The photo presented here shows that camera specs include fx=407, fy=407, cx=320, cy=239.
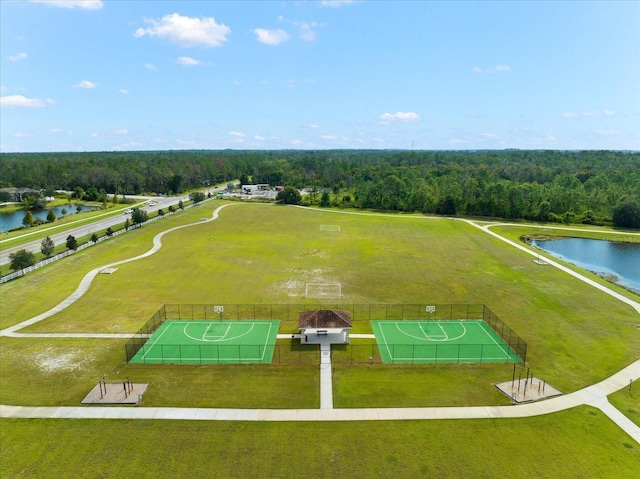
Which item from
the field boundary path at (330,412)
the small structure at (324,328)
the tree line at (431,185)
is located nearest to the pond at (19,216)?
the tree line at (431,185)

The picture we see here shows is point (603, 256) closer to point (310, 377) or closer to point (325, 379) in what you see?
point (325, 379)

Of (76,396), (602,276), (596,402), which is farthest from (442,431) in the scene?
(602,276)

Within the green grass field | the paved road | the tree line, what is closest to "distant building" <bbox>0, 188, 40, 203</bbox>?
the tree line

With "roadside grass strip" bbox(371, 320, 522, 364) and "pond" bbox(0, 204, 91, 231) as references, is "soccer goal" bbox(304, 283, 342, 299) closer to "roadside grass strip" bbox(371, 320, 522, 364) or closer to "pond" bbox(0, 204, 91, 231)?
"roadside grass strip" bbox(371, 320, 522, 364)

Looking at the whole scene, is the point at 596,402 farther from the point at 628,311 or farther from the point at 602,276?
the point at 602,276

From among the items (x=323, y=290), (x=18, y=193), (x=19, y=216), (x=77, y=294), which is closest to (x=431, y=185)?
(x=323, y=290)
